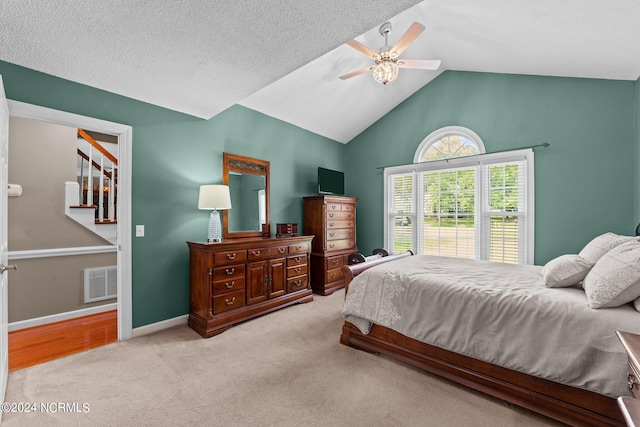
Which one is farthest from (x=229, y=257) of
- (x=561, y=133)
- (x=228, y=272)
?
(x=561, y=133)

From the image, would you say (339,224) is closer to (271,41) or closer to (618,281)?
(271,41)

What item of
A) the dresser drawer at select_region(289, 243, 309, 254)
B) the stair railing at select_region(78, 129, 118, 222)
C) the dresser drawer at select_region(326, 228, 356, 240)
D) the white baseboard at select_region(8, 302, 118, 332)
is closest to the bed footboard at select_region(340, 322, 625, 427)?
the dresser drawer at select_region(289, 243, 309, 254)

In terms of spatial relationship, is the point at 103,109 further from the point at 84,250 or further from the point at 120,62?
the point at 84,250

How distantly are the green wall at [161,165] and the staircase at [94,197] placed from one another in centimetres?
122

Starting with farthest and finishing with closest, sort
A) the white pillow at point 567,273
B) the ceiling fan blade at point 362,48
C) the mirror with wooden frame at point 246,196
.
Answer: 1. the mirror with wooden frame at point 246,196
2. the ceiling fan blade at point 362,48
3. the white pillow at point 567,273

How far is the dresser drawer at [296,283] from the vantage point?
379cm

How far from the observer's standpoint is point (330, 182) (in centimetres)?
499

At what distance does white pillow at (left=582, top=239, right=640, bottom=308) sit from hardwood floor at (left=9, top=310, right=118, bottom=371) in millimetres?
4015

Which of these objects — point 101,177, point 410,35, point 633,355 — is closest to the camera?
point 633,355

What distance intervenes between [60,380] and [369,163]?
501 cm

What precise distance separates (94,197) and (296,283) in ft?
11.5

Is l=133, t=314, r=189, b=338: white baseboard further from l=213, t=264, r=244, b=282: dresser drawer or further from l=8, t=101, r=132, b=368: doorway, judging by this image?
l=213, t=264, r=244, b=282: dresser drawer

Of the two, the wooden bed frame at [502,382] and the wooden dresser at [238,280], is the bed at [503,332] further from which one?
the wooden dresser at [238,280]

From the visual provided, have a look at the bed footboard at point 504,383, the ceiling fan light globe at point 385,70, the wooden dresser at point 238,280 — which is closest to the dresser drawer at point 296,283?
the wooden dresser at point 238,280
